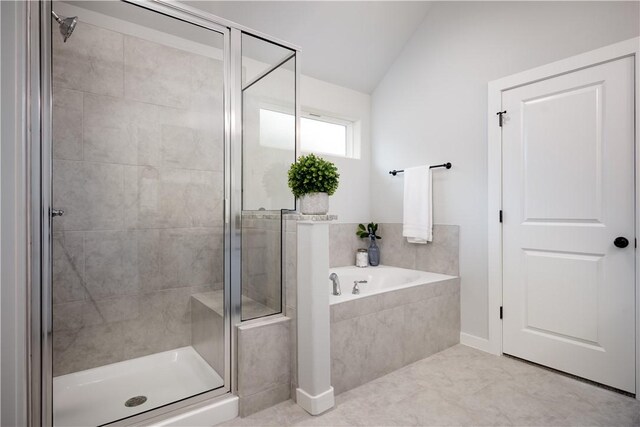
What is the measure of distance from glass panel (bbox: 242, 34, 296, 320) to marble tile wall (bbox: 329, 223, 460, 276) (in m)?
1.26

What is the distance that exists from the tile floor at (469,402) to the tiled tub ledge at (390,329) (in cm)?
9

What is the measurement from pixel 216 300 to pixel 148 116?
123cm

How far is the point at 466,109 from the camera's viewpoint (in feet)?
8.70

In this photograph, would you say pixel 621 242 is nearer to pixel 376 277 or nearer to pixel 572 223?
pixel 572 223

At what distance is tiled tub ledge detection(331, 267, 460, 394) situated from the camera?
1919 millimetres

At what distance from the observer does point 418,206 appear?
2883 millimetres

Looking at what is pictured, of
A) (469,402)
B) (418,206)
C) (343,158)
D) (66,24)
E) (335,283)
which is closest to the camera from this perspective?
(66,24)

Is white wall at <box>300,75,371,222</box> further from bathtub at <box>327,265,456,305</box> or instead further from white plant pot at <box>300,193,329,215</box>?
white plant pot at <box>300,193,329,215</box>

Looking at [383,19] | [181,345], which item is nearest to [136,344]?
[181,345]

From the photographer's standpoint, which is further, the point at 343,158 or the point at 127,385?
the point at 343,158

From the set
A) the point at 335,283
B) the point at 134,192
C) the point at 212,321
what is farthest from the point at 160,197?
the point at 335,283

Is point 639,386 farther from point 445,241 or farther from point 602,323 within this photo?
point 445,241

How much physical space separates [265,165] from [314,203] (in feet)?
1.41

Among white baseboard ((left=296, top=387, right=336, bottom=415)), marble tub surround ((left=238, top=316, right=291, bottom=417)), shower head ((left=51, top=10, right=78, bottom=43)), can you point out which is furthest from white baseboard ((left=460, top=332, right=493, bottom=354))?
→ shower head ((left=51, top=10, right=78, bottom=43))
